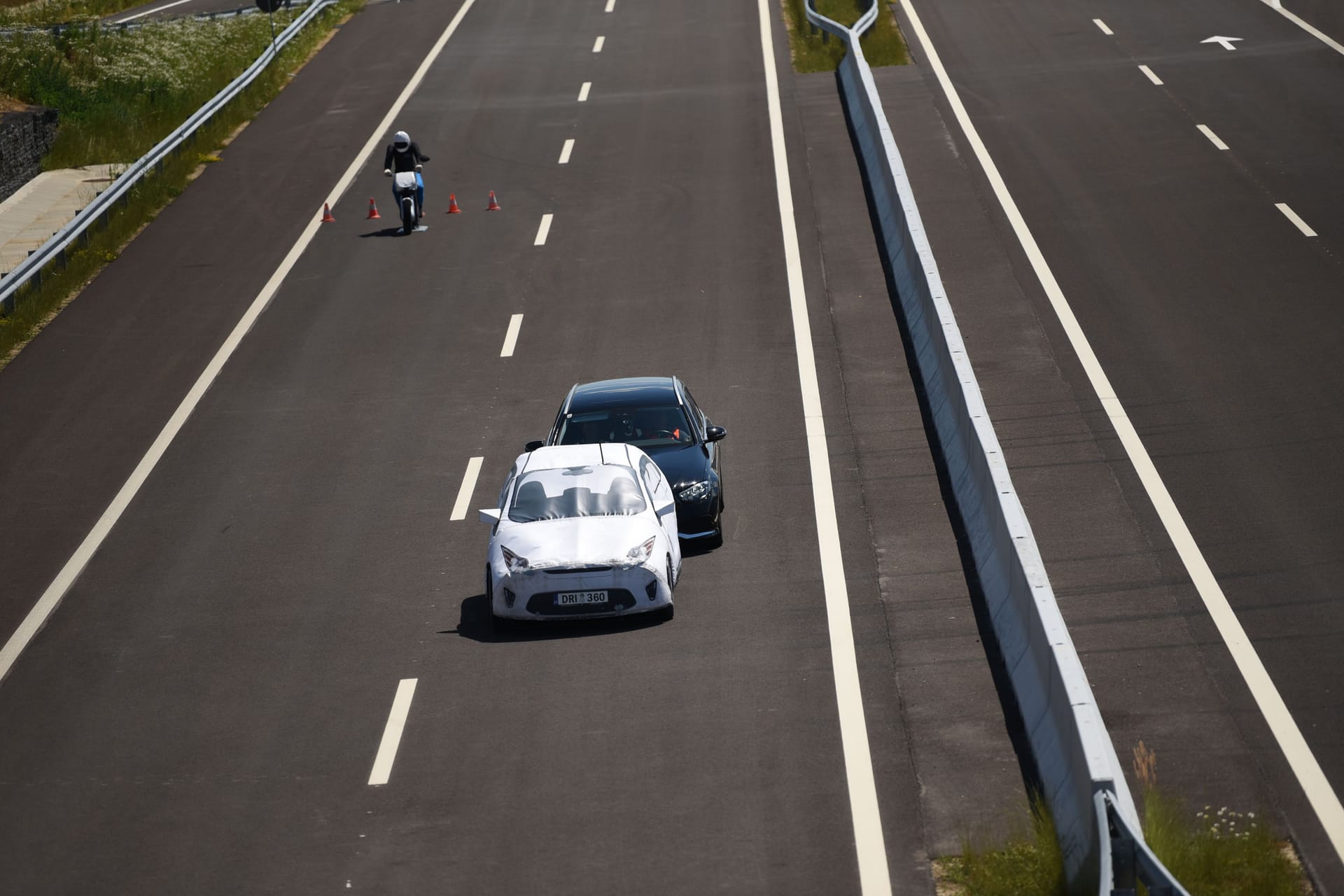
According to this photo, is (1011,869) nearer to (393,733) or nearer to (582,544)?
(393,733)

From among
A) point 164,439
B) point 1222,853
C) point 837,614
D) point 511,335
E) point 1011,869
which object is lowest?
point 511,335

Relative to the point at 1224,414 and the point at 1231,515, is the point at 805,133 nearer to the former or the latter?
the point at 1224,414

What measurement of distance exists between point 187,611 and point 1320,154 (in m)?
22.8

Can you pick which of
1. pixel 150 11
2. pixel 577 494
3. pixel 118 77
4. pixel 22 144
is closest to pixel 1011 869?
pixel 577 494

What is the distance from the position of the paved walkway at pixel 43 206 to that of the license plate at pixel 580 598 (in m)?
16.8

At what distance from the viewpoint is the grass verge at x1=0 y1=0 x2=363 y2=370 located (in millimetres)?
25938

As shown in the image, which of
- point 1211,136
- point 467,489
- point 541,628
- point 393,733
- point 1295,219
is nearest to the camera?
point 393,733

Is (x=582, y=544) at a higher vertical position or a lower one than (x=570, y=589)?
higher

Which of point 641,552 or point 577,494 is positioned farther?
point 577,494

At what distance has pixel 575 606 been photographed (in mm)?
14617

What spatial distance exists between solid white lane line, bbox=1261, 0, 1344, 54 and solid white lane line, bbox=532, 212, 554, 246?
19.6 meters

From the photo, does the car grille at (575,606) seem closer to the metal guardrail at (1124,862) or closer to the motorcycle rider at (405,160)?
the metal guardrail at (1124,862)

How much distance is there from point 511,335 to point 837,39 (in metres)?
21.0

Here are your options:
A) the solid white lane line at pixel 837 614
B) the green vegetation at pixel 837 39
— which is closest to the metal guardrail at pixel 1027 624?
the solid white lane line at pixel 837 614
